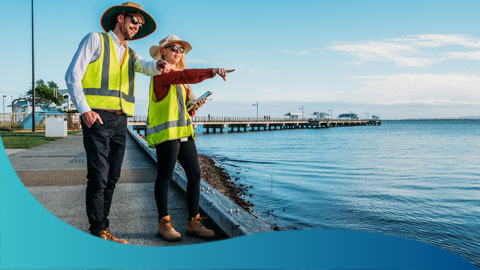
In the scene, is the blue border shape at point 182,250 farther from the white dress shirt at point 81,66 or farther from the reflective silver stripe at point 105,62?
the reflective silver stripe at point 105,62

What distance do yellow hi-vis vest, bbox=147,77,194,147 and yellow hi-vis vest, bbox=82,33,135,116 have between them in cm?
25

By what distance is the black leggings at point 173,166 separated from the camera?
2.81 meters

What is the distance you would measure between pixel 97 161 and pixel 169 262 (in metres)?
0.92

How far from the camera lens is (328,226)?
271 inches

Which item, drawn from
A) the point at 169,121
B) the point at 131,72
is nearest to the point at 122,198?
the point at 169,121

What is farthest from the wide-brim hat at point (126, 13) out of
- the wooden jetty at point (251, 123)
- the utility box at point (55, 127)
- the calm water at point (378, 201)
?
the wooden jetty at point (251, 123)

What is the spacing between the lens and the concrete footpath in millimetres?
3289

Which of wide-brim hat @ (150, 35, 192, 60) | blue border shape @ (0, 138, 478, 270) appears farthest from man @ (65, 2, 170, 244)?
blue border shape @ (0, 138, 478, 270)

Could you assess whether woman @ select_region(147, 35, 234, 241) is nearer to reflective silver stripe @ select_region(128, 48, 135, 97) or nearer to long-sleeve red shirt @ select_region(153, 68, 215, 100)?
long-sleeve red shirt @ select_region(153, 68, 215, 100)

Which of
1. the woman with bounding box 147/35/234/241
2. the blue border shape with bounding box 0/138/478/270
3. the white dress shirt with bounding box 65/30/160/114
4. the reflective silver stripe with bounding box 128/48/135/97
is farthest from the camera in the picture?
the woman with bounding box 147/35/234/241

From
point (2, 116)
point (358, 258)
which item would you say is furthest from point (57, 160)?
point (2, 116)

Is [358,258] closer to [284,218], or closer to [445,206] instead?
[284,218]

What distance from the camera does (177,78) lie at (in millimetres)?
2486

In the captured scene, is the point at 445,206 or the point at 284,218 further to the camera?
the point at 445,206
